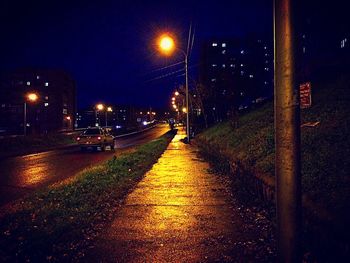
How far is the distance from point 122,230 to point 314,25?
2918cm

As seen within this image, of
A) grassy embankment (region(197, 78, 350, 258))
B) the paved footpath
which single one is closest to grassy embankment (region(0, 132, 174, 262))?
the paved footpath

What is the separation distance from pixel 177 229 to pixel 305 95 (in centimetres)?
306

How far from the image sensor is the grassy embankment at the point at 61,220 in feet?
14.7

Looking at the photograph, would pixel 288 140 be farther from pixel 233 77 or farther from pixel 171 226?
pixel 233 77

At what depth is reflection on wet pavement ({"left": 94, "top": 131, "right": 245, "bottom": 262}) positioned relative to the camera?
434 cm

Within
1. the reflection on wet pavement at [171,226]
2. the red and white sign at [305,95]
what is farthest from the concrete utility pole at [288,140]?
the reflection on wet pavement at [171,226]

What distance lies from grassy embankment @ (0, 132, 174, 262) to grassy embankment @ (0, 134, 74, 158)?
15.3 metres

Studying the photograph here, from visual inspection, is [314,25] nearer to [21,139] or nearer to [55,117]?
[21,139]

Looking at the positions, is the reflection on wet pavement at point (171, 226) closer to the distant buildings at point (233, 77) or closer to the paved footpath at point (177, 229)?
Answer: the paved footpath at point (177, 229)

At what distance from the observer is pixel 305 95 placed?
348 cm

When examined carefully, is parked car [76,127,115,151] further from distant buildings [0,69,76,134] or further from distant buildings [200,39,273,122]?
distant buildings [0,69,76,134]

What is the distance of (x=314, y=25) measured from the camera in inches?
1126

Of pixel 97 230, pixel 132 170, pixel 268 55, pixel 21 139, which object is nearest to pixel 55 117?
pixel 21 139

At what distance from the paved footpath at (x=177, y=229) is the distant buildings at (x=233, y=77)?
13947 millimetres
